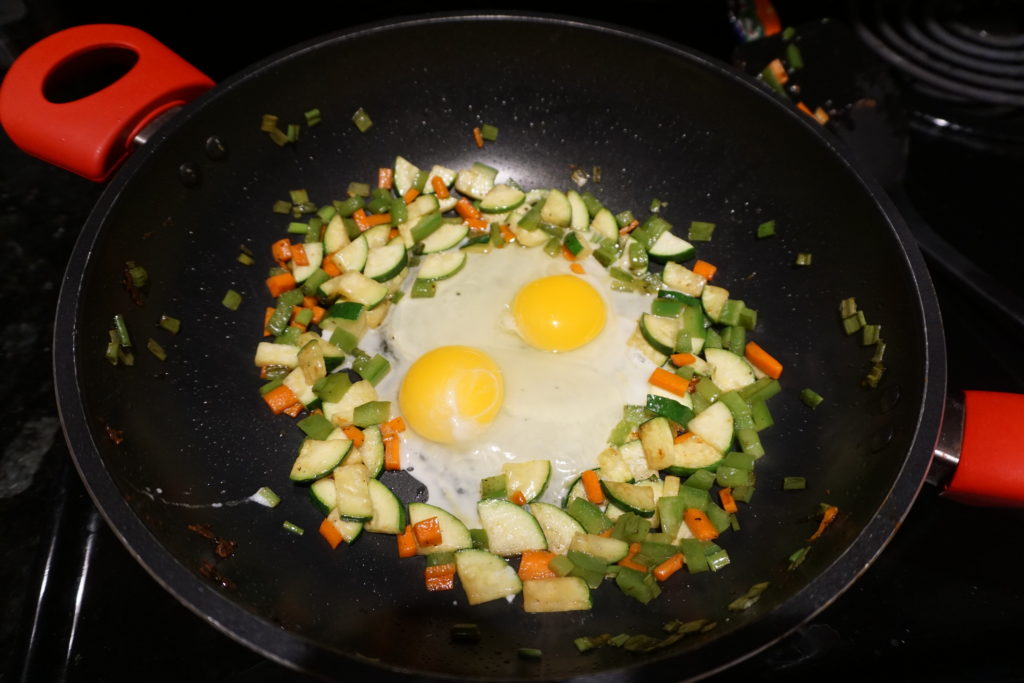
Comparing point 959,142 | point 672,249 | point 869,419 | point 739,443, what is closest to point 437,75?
point 672,249

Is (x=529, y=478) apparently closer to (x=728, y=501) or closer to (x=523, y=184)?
(x=728, y=501)

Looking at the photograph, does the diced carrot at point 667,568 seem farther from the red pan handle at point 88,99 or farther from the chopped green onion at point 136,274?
the red pan handle at point 88,99

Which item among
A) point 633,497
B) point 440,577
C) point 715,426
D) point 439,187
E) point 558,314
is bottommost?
point 440,577

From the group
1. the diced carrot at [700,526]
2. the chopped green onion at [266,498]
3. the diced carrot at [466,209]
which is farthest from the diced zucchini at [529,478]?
the diced carrot at [466,209]

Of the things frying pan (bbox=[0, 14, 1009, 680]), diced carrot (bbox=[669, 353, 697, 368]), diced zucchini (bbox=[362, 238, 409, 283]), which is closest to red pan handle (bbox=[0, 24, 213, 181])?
frying pan (bbox=[0, 14, 1009, 680])

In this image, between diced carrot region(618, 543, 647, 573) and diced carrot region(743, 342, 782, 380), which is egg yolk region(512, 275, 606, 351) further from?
diced carrot region(618, 543, 647, 573)

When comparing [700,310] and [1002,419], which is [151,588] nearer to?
[700,310]

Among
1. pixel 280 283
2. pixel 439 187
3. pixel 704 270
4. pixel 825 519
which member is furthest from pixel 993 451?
pixel 280 283
